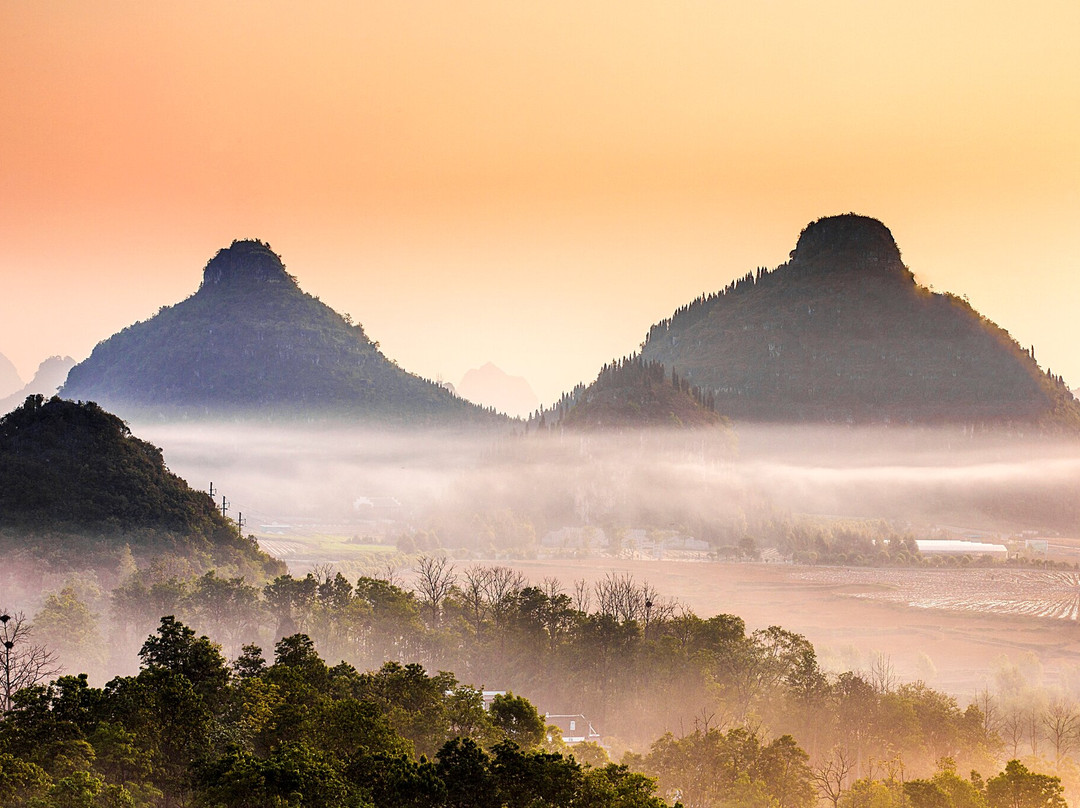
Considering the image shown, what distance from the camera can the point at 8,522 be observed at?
301 feet

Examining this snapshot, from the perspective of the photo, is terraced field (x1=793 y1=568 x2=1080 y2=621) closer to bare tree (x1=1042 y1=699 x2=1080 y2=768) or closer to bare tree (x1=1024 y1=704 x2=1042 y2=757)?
bare tree (x1=1042 y1=699 x2=1080 y2=768)

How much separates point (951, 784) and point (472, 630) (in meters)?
43.6

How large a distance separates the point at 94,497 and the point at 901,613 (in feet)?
397

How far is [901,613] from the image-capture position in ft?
529

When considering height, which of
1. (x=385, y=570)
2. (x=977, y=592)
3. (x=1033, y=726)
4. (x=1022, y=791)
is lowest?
(x=1033, y=726)

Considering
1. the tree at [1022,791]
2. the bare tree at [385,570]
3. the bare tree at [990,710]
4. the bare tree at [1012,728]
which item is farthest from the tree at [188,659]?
the bare tree at [385,570]

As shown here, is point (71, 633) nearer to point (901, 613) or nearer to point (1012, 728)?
point (1012, 728)

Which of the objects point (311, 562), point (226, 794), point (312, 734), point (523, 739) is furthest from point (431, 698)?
point (311, 562)

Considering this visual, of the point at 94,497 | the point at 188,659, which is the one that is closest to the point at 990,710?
the point at 188,659

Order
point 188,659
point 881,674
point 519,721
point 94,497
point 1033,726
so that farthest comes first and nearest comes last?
point 94,497
point 881,674
point 1033,726
point 519,721
point 188,659

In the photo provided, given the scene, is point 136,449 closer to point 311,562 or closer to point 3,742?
point 311,562

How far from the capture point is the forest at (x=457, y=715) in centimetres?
3478

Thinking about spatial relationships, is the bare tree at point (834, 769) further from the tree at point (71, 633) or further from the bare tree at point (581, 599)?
the tree at point (71, 633)

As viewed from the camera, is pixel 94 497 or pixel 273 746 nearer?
pixel 273 746
